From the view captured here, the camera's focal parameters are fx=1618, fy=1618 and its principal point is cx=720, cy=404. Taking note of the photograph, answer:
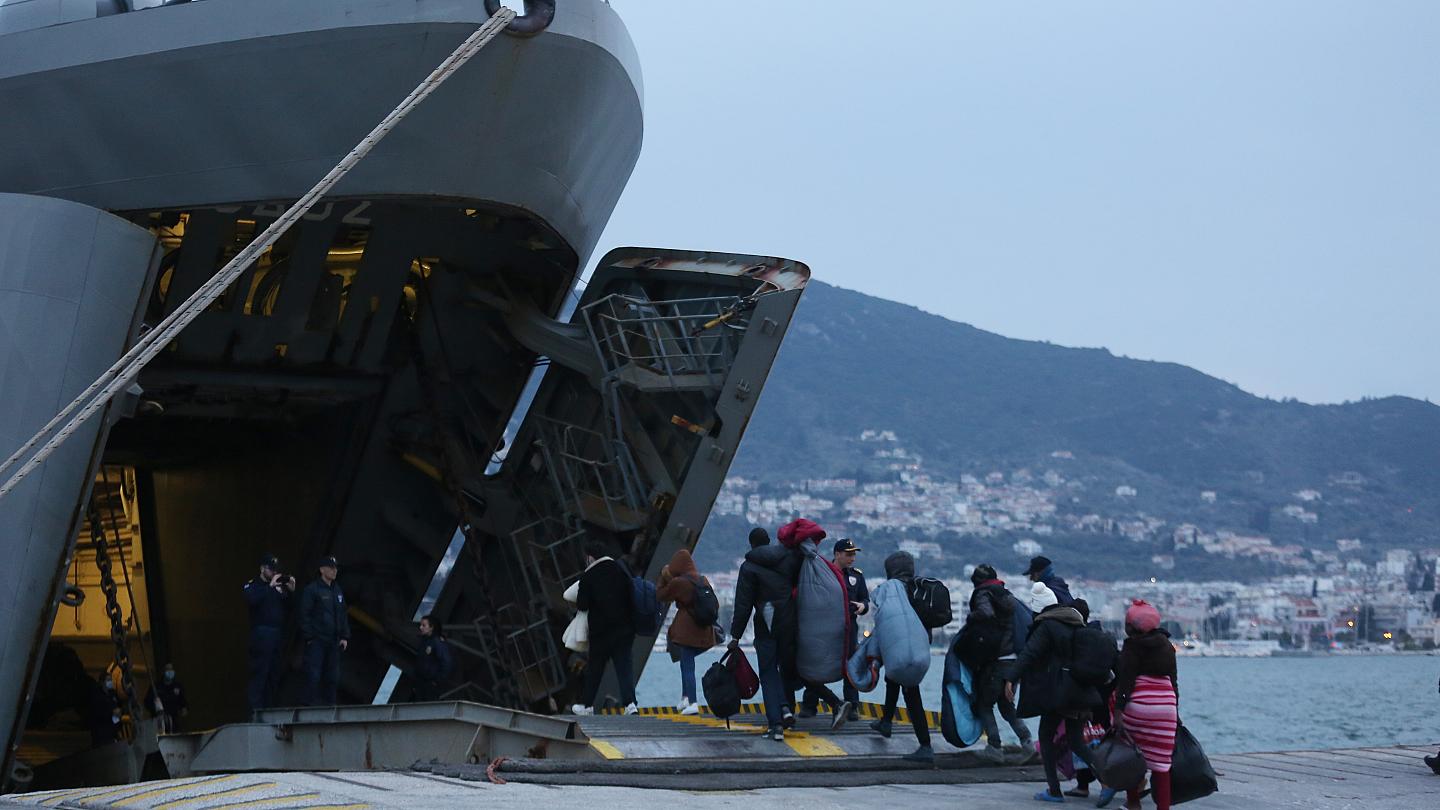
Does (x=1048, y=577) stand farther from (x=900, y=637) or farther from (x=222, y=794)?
(x=222, y=794)

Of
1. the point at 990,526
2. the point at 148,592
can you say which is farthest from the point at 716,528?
the point at 148,592

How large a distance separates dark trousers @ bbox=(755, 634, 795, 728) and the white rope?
372 cm

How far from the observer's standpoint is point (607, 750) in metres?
8.63

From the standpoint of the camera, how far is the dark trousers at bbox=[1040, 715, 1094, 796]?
7.98m

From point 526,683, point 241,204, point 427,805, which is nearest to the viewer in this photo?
point 427,805

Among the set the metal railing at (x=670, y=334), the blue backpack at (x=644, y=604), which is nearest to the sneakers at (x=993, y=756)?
the blue backpack at (x=644, y=604)

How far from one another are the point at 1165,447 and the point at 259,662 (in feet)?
527

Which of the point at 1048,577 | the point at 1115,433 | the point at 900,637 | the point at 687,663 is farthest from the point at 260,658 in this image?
the point at 1115,433

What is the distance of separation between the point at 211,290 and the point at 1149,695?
573cm

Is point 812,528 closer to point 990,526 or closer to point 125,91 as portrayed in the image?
point 125,91

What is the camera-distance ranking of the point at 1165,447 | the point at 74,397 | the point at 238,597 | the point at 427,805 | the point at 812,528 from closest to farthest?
the point at 427,805 < the point at 812,528 < the point at 74,397 < the point at 238,597 < the point at 1165,447

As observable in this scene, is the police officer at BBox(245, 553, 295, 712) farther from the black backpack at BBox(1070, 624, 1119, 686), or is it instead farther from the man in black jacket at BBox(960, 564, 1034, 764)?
the black backpack at BBox(1070, 624, 1119, 686)

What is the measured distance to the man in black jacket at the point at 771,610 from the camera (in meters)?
9.41

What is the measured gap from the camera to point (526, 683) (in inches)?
552
